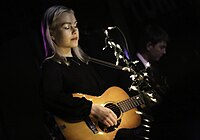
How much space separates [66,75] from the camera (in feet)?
7.20

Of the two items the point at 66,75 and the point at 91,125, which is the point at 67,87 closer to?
the point at 66,75

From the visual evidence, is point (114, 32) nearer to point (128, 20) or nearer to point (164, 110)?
point (128, 20)

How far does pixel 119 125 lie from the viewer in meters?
2.20

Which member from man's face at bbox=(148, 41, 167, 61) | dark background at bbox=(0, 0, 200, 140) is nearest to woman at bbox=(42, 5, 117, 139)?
dark background at bbox=(0, 0, 200, 140)

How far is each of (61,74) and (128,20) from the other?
994 mm

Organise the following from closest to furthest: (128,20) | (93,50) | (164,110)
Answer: (164,110)
(93,50)
(128,20)

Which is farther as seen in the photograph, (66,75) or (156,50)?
(156,50)


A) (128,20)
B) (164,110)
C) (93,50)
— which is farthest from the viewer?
(128,20)

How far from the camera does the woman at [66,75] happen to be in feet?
7.03

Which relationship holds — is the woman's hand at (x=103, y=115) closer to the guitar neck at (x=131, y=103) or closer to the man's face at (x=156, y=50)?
the guitar neck at (x=131, y=103)

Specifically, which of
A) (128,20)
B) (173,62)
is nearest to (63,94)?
(173,62)

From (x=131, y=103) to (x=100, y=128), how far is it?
0.26 m

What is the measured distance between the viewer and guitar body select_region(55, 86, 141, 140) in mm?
2109

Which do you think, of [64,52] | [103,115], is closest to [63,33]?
[64,52]
